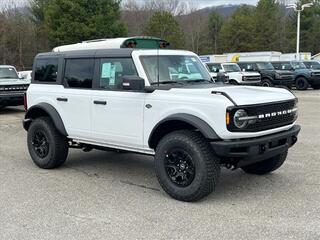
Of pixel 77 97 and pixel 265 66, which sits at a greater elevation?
pixel 265 66

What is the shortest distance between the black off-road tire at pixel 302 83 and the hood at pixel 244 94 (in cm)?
2159

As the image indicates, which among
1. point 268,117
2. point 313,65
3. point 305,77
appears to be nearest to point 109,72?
point 268,117

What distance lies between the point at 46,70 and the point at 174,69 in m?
2.33

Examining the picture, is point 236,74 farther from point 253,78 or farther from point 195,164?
point 195,164

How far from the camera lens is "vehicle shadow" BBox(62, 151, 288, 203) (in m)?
5.84

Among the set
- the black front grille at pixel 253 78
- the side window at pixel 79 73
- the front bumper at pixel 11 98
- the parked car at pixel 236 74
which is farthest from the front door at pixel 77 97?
the black front grille at pixel 253 78

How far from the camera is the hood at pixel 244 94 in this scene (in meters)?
5.18

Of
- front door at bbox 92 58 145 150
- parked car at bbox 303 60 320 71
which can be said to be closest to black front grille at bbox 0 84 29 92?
front door at bbox 92 58 145 150

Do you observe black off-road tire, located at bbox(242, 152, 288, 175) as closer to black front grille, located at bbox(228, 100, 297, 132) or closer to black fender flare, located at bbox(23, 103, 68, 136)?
black front grille, located at bbox(228, 100, 297, 132)

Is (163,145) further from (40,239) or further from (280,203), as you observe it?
(40,239)

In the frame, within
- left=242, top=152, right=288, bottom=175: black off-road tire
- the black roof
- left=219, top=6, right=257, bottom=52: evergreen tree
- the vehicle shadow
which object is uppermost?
left=219, top=6, right=257, bottom=52: evergreen tree

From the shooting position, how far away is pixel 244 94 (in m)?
5.38

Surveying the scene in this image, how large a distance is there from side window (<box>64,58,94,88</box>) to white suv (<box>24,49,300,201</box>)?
2 cm

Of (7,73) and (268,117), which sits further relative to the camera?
(7,73)
